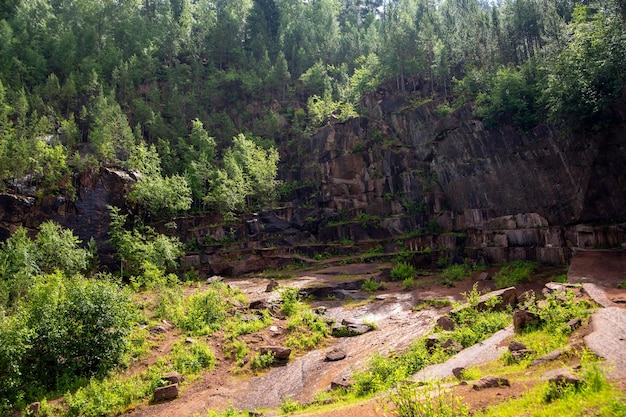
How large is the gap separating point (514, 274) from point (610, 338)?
19214 millimetres

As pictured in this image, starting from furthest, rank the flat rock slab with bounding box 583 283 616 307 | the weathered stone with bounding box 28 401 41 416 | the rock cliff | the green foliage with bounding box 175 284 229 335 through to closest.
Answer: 1. the rock cliff
2. the green foliage with bounding box 175 284 229 335
3. the weathered stone with bounding box 28 401 41 416
4. the flat rock slab with bounding box 583 283 616 307

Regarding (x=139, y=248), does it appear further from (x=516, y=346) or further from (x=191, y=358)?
(x=516, y=346)

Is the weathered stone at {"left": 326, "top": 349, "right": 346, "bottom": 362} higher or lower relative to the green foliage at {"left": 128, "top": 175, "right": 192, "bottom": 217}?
lower

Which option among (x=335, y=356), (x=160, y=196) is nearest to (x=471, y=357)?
(x=335, y=356)

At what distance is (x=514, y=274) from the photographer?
27.4m

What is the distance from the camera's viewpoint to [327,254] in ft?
136

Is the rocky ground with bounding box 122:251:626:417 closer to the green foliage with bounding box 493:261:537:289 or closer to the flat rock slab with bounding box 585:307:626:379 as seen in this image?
the flat rock slab with bounding box 585:307:626:379

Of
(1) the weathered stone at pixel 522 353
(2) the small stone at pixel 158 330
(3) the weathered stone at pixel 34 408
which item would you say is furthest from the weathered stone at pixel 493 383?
(2) the small stone at pixel 158 330

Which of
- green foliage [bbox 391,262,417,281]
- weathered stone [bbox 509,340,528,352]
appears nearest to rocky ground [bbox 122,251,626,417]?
weathered stone [bbox 509,340,528,352]

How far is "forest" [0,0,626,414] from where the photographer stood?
1719cm

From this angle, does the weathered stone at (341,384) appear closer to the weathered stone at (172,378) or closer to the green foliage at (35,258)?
the weathered stone at (172,378)

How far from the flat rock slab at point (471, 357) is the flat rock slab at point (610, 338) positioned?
2549 millimetres

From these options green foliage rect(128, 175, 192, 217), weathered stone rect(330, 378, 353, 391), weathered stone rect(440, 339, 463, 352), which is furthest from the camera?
green foliage rect(128, 175, 192, 217)

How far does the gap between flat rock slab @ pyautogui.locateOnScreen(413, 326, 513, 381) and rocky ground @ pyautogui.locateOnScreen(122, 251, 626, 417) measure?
0.04m
